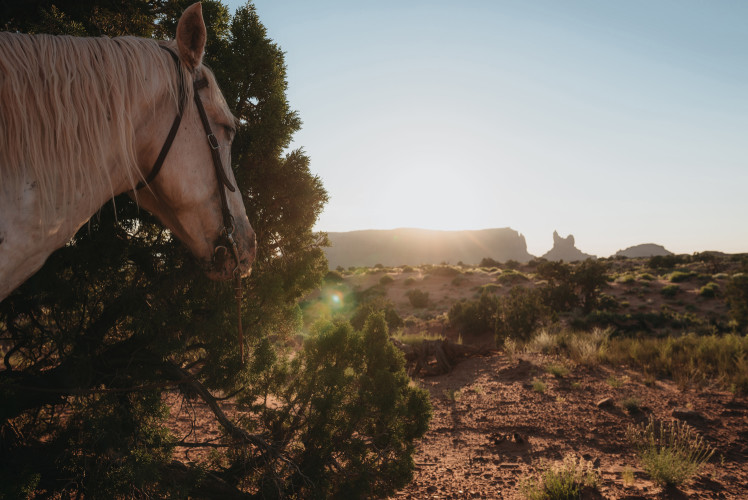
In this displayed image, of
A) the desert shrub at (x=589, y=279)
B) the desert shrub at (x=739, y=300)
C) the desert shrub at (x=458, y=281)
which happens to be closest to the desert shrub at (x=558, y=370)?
the desert shrub at (x=739, y=300)

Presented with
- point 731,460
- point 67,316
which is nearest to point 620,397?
point 731,460

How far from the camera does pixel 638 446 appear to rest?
4.64m

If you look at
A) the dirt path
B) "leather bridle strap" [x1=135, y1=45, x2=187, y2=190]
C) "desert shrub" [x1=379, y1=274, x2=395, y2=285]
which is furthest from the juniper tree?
"desert shrub" [x1=379, y1=274, x2=395, y2=285]

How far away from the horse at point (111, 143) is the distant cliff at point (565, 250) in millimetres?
113395

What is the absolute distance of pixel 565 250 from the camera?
10819 cm

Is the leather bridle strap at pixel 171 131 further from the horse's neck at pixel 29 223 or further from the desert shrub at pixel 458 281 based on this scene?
the desert shrub at pixel 458 281

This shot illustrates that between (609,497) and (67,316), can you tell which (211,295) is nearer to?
(67,316)

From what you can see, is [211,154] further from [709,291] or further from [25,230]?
[709,291]

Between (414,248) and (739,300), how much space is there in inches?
3517

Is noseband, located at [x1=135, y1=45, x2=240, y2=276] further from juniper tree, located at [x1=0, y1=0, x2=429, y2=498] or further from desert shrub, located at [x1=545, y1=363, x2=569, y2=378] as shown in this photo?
desert shrub, located at [x1=545, y1=363, x2=569, y2=378]

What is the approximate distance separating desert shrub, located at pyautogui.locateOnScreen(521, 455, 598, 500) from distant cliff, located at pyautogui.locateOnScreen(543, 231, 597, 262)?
110289mm

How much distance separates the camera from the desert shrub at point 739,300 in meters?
13.6

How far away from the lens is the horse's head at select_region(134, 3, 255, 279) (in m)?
1.64

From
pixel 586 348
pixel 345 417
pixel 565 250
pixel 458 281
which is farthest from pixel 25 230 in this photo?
pixel 565 250
